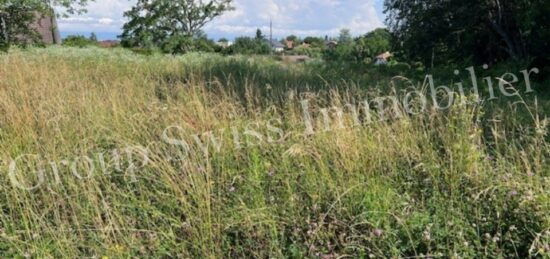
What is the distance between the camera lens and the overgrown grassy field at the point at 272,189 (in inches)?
80.0

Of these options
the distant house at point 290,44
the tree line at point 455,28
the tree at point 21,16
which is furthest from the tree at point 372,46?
the distant house at point 290,44

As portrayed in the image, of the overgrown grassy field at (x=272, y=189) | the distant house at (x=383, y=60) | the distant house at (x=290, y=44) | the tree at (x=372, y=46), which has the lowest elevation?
the overgrown grassy field at (x=272, y=189)

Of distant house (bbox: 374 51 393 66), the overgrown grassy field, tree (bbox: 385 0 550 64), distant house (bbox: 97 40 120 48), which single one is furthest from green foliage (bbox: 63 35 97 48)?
the overgrown grassy field

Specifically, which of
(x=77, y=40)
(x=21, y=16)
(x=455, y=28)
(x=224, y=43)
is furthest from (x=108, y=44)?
(x=455, y=28)

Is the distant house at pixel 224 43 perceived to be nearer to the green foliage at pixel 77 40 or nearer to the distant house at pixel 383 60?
the green foliage at pixel 77 40

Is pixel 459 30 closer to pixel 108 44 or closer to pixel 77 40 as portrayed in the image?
pixel 77 40

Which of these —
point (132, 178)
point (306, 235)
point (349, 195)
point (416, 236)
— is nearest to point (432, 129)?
point (349, 195)

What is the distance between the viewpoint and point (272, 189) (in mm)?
2594

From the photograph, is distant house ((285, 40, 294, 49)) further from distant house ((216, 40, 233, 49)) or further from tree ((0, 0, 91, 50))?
tree ((0, 0, 91, 50))

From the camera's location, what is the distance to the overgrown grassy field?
2033mm

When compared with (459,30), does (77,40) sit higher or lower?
higher

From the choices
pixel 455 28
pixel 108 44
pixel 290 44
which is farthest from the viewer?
pixel 290 44

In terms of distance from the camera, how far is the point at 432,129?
9.84 feet

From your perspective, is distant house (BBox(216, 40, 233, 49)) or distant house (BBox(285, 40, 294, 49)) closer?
distant house (BBox(216, 40, 233, 49))
